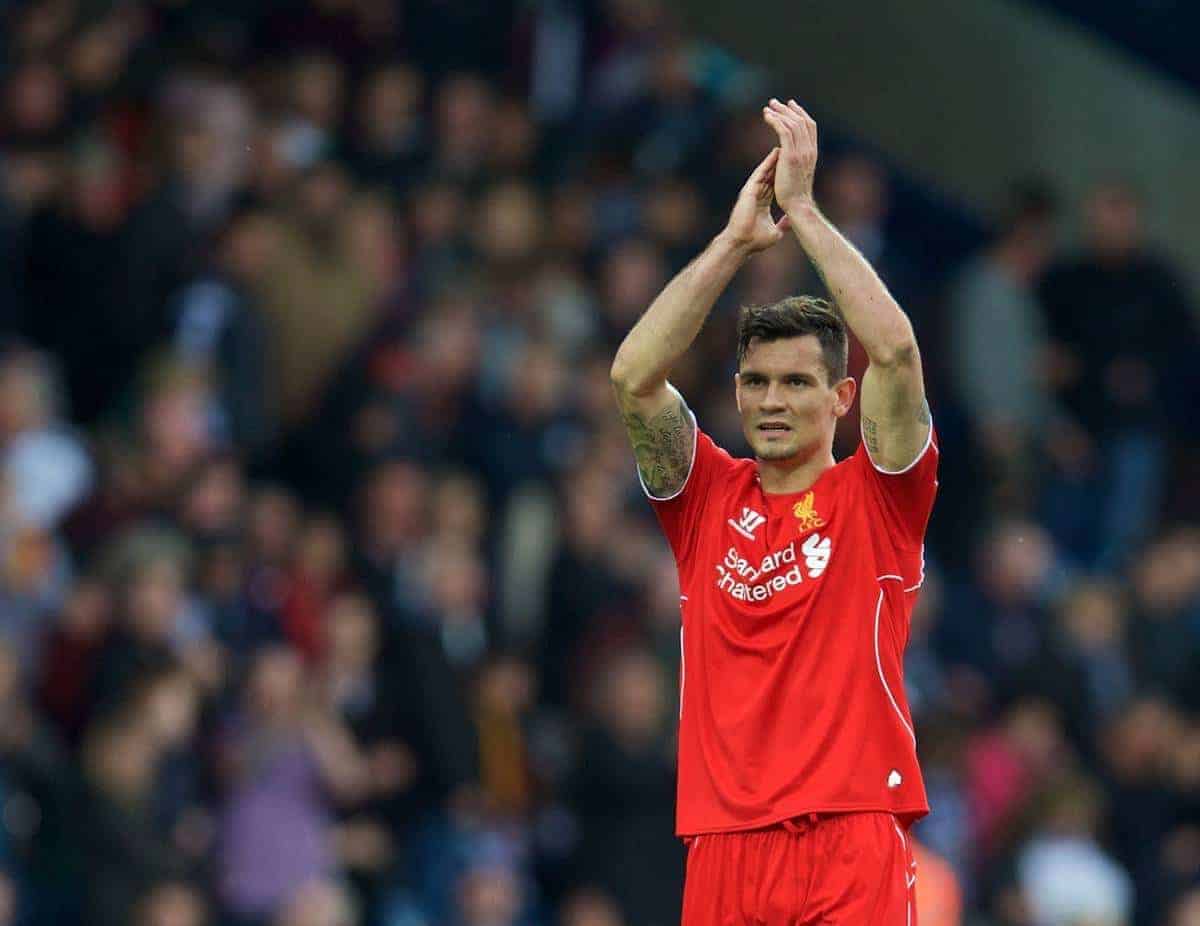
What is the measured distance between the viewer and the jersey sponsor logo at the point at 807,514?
7.45m

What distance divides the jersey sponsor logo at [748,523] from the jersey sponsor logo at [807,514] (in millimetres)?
105

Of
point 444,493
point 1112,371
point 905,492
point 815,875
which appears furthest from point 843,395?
point 1112,371

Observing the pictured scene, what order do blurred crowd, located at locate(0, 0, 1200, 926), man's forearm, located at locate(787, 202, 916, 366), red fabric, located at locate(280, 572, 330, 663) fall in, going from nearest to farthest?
man's forearm, located at locate(787, 202, 916, 366) → blurred crowd, located at locate(0, 0, 1200, 926) → red fabric, located at locate(280, 572, 330, 663)

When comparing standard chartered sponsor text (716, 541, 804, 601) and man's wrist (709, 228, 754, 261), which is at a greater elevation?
man's wrist (709, 228, 754, 261)

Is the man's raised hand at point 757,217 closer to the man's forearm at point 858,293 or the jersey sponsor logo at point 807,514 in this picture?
the man's forearm at point 858,293

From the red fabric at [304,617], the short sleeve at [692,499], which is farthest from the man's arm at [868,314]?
the red fabric at [304,617]

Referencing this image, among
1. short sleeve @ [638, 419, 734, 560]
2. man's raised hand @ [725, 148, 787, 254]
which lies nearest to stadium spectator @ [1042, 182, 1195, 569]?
short sleeve @ [638, 419, 734, 560]

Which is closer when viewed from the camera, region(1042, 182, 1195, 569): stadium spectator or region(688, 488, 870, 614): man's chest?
region(688, 488, 870, 614): man's chest

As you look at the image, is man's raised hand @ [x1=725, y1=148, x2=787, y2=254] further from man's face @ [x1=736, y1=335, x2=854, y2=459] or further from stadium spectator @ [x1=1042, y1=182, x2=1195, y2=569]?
stadium spectator @ [x1=1042, y1=182, x2=1195, y2=569]

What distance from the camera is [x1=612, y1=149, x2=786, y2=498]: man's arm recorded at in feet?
24.1

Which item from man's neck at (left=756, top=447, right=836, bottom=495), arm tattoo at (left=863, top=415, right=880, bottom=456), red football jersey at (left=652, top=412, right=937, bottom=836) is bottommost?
red football jersey at (left=652, top=412, right=937, bottom=836)

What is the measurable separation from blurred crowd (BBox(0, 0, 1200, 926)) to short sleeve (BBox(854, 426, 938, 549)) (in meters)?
3.93

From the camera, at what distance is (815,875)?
284 inches

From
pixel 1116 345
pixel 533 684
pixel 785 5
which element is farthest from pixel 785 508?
pixel 785 5
